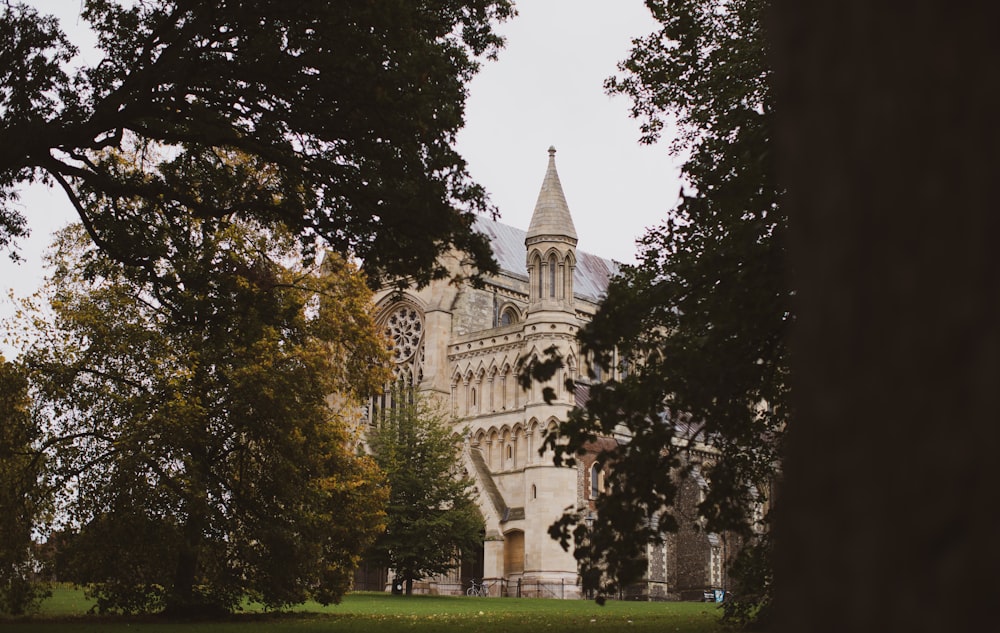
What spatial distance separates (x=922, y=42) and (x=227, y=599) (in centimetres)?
2012

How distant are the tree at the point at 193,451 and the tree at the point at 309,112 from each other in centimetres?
494

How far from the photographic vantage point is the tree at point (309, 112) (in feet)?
39.6

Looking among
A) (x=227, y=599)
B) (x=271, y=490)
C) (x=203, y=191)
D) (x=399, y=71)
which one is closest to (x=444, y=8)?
(x=399, y=71)

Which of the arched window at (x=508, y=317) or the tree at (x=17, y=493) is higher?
the arched window at (x=508, y=317)

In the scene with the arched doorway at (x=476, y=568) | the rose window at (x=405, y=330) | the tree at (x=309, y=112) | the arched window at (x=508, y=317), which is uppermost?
the arched window at (x=508, y=317)

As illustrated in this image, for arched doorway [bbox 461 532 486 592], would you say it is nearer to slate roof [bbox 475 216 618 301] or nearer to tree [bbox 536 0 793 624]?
slate roof [bbox 475 216 618 301]

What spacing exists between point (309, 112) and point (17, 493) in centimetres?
1112

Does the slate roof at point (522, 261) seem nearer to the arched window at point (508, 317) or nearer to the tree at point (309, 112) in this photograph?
the arched window at point (508, 317)

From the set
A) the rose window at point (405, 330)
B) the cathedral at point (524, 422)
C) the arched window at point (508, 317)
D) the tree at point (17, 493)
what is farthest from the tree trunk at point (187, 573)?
the arched window at point (508, 317)

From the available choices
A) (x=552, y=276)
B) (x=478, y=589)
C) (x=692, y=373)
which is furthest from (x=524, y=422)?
(x=692, y=373)

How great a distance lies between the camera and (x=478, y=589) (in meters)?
47.2

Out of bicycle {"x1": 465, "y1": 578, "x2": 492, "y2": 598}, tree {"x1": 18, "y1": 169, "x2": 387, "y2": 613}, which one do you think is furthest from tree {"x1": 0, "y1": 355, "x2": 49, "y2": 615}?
bicycle {"x1": 465, "y1": 578, "x2": 492, "y2": 598}

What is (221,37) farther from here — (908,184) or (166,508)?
(908,184)

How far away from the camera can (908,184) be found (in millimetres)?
1877
